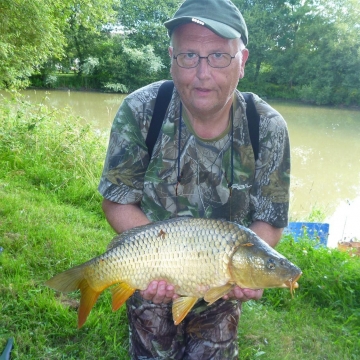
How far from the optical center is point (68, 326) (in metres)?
2.11

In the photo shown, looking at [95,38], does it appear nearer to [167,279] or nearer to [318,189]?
[318,189]

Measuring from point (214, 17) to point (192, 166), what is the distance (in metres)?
0.63

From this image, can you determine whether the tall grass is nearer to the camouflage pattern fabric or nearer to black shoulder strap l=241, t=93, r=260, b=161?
the camouflage pattern fabric

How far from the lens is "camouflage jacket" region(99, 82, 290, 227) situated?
1872mm

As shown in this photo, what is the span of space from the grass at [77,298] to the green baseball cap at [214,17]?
1.51 m

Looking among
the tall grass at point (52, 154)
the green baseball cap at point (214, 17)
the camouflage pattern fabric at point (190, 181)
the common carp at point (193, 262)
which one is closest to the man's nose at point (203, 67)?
the green baseball cap at point (214, 17)

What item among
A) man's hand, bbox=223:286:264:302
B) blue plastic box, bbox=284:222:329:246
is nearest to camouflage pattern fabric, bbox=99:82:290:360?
man's hand, bbox=223:286:264:302

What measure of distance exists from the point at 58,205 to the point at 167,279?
2.37m

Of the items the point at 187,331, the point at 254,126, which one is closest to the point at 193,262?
the point at 187,331

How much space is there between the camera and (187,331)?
1.94 meters

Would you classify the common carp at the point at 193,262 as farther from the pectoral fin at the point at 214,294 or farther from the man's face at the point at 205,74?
the man's face at the point at 205,74

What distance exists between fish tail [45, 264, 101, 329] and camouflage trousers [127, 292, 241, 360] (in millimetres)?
320

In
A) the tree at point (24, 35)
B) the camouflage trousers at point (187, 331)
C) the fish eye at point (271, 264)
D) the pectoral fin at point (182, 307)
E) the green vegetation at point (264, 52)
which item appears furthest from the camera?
the green vegetation at point (264, 52)

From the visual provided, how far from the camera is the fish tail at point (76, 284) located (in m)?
1.58
